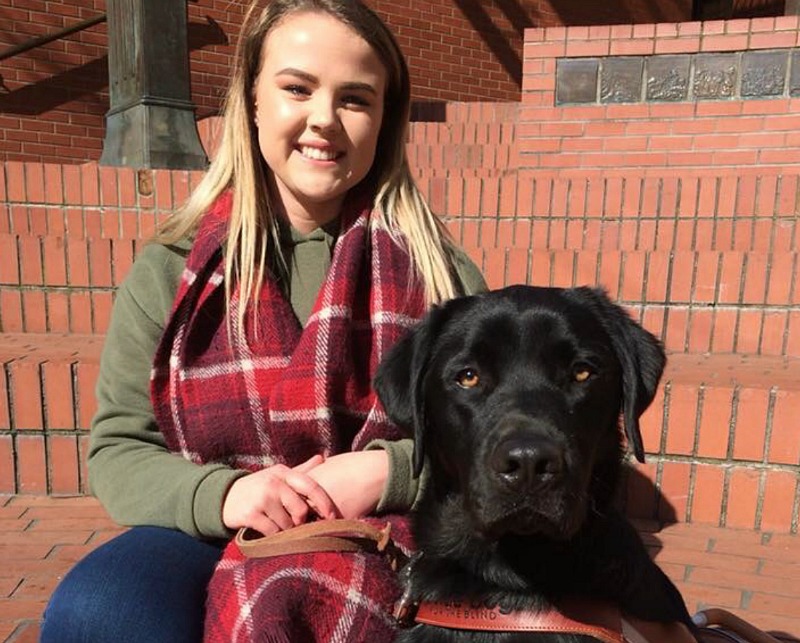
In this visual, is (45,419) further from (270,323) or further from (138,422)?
(270,323)

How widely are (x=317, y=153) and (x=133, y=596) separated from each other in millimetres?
1199

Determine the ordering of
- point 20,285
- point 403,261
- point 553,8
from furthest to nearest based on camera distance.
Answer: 1. point 553,8
2. point 20,285
3. point 403,261

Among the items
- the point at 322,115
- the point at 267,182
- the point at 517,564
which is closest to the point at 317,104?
the point at 322,115

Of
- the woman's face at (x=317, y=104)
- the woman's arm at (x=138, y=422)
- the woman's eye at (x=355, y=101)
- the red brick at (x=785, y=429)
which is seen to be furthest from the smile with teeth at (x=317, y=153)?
the red brick at (x=785, y=429)

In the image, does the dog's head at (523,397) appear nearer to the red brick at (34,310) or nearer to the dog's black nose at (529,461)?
the dog's black nose at (529,461)

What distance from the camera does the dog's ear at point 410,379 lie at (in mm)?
1713

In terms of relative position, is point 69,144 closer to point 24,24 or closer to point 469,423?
point 24,24

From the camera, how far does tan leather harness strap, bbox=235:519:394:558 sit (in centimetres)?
156

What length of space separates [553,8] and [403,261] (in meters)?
9.44

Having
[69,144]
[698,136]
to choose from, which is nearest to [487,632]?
[698,136]

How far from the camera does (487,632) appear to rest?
1.51 metres

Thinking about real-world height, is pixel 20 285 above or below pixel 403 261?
below

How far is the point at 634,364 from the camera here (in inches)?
68.4

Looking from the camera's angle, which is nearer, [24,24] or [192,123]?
[192,123]
